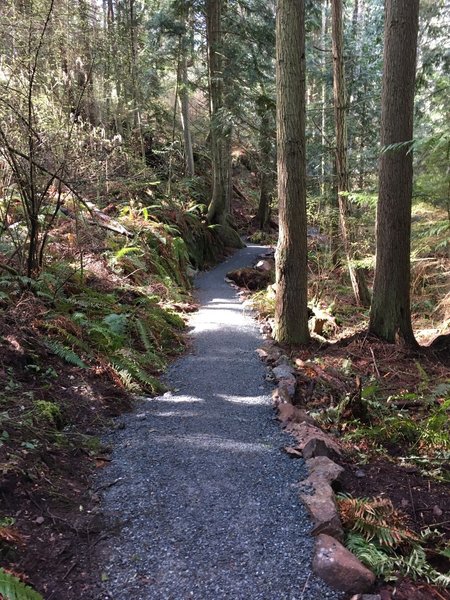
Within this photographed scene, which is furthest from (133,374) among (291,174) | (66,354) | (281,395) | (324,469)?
(291,174)

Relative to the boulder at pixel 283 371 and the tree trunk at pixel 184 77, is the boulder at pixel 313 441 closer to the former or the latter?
the boulder at pixel 283 371

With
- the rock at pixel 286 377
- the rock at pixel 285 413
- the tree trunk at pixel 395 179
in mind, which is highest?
the tree trunk at pixel 395 179

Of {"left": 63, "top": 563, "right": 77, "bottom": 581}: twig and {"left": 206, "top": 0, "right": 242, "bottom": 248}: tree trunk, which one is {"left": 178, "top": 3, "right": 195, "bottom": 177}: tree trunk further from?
{"left": 63, "top": 563, "right": 77, "bottom": 581}: twig

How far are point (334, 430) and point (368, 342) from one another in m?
2.96

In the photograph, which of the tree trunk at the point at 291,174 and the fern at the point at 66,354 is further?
the tree trunk at the point at 291,174

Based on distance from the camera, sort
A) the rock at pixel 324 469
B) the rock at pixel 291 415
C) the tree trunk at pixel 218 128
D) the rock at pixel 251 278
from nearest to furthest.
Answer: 1. the rock at pixel 324 469
2. the rock at pixel 291 415
3. the rock at pixel 251 278
4. the tree trunk at pixel 218 128

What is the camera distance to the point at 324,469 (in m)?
3.62

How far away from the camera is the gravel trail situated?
2527 mm

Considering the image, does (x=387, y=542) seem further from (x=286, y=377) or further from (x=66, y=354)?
(x=66, y=354)

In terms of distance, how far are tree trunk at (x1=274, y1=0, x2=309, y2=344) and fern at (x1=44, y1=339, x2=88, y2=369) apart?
3417 mm

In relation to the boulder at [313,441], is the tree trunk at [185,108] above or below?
above

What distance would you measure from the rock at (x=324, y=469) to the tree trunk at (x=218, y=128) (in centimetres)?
1222

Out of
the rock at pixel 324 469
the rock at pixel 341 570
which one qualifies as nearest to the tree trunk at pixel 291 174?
the rock at pixel 324 469

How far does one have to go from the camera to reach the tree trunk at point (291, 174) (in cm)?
654
